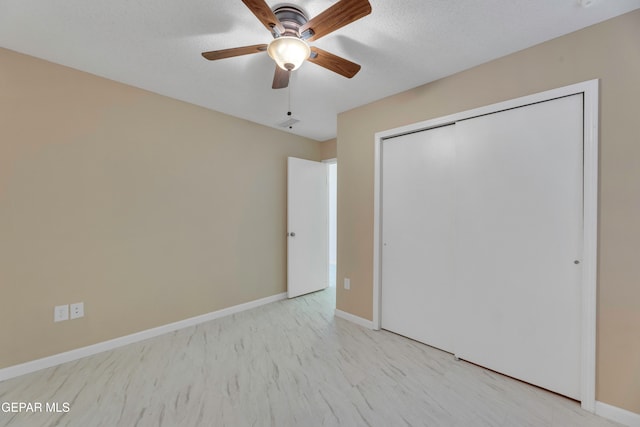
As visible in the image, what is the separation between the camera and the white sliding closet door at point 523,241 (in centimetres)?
180

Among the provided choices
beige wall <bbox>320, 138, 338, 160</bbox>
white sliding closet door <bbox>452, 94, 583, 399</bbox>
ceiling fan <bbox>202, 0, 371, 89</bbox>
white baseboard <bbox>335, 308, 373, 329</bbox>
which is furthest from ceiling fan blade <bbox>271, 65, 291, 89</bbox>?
white baseboard <bbox>335, 308, 373, 329</bbox>

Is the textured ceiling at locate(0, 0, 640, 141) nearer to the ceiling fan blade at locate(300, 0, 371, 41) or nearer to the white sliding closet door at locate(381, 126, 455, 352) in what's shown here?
the ceiling fan blade at locate(300, 0, 371, 41)

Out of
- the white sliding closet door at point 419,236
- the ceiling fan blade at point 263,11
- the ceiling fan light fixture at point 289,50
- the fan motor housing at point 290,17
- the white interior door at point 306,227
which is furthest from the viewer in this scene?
the white interior door at point 306,227

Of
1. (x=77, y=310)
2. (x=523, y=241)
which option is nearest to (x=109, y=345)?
(x=77, y=310)

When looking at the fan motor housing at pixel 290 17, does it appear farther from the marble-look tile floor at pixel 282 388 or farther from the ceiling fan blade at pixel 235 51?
the marble-look tile floor at pixel 282 388

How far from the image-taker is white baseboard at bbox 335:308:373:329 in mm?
2916

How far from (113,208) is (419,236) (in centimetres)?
289

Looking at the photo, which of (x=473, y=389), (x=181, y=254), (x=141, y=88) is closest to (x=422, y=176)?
(x=473, y=389)

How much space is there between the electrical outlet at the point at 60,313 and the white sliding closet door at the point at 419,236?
2.85 meters

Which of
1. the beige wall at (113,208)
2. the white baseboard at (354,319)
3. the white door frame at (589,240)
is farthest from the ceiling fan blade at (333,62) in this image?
the white baseboard at (354,319)

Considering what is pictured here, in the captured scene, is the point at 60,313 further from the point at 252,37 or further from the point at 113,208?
the point at 252,37

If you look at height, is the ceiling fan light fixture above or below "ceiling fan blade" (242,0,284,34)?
below

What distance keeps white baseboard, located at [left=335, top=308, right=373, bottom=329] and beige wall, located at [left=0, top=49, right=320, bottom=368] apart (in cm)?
114

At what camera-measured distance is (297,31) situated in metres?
1.58
